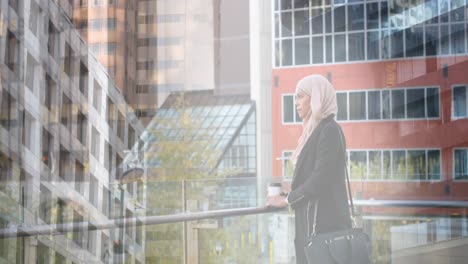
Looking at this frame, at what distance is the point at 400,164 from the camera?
4.18 m

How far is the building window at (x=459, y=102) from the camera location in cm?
418

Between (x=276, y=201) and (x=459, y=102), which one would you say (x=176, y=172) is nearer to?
(x=276, y=201)

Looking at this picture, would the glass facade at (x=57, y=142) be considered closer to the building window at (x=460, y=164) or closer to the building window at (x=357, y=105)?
the building window at (x=357, y=105)

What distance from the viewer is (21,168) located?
4.77 meters

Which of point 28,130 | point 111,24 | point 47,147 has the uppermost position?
point 111,24

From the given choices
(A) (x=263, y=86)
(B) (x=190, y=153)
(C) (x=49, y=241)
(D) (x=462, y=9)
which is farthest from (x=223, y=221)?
(D) (x=462, y=9)

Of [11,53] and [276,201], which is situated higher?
[11,53]

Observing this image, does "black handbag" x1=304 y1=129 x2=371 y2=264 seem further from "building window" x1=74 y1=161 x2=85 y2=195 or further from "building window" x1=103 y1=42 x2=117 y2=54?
"building window" x1=103 y1=42 x2=117 y2=54

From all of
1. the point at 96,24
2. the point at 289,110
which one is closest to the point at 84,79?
the point at 96,24

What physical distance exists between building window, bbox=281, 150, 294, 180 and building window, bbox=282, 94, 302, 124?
0.16 meters

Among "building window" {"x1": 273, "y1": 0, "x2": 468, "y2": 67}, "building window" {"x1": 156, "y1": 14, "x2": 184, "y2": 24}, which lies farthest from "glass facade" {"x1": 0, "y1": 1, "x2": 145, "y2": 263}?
"building window" {"x1": 273, "y1": 0, "x2": 468, "y2": 67}

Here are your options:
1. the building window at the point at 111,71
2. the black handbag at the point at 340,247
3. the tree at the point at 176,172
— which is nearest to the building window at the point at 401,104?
the black handbag at the point at 340,247

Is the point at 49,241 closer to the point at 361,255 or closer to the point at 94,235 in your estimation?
the point at 94,235

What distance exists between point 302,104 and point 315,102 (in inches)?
2.7
